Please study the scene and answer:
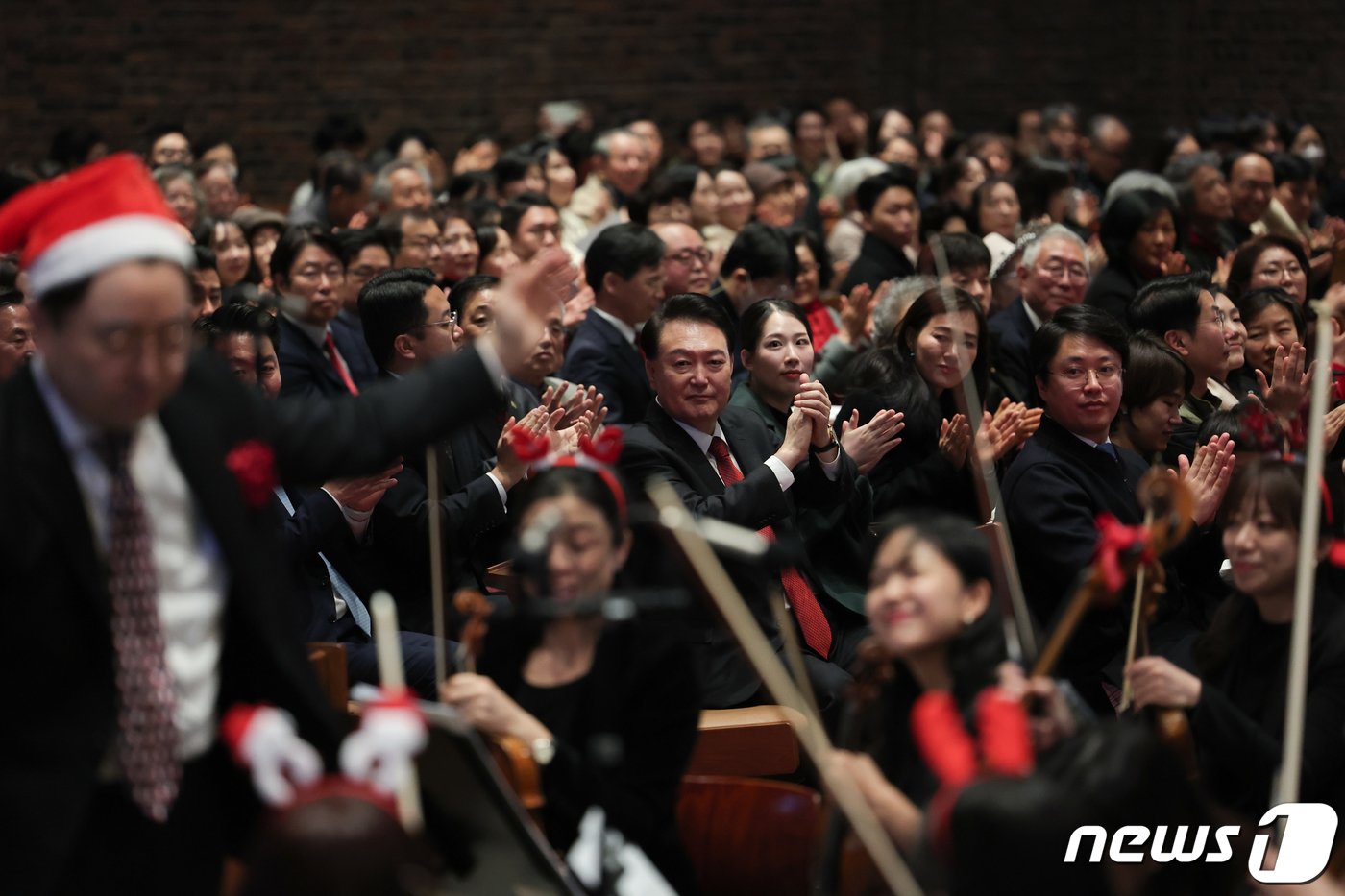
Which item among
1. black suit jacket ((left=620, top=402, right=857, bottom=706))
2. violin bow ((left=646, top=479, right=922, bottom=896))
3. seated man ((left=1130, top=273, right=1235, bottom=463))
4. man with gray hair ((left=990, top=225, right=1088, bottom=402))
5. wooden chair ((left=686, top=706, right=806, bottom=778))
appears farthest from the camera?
man with gray hair ((left=990, top=225, right=1088, bottom=402))

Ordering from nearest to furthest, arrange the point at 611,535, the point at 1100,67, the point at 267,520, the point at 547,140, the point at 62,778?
the point at 62,778
the point at 267,520
the point at 611,535
the point at 547,140
the point at 1100,67

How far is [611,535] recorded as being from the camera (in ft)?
8.14

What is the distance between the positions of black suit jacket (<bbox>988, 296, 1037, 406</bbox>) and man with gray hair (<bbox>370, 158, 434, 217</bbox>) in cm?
286

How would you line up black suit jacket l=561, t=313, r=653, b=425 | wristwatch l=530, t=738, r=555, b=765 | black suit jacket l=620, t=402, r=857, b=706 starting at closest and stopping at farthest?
wristwatch l=530, t=738, r=555, b=765 < black suit jacket l=620, t=402, r=857, b=706 < black suit jacket l=561, t=313, r=653, b=425

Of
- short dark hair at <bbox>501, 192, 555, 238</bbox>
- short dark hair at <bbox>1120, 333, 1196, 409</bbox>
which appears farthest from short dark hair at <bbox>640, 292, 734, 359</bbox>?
short dark hair at <bbox>501, 192, 555, 238</bbox>

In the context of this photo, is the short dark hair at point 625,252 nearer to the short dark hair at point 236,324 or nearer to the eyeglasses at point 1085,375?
the short dark hair at point 236,324

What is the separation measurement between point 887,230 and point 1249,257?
166 cm

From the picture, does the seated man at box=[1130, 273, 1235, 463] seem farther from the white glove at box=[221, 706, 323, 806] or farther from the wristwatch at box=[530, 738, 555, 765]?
the white glove at box=[221, 706, 323, 806]

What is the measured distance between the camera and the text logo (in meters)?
2.04

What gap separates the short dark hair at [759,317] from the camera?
438cm

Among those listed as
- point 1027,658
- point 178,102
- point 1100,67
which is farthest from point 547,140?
point 1027,658

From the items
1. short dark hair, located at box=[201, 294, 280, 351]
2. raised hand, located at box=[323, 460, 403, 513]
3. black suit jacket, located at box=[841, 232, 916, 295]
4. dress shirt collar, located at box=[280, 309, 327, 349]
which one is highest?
short dark hair, located at box=[201, 294, 280, 351]

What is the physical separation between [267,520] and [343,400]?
189mm

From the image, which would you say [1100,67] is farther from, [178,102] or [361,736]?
[361,736]
